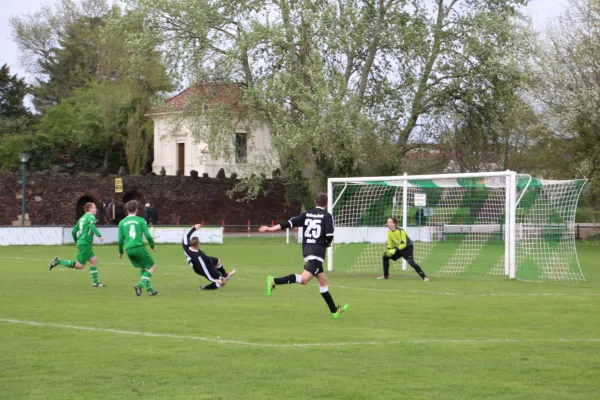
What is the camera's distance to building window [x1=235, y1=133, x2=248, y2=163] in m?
47.6

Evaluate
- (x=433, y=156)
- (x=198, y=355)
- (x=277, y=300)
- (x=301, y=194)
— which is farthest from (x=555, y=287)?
(x=433, y=156)

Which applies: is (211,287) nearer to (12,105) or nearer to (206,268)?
(206,268)

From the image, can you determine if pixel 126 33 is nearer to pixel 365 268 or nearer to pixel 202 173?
pixel 202 173

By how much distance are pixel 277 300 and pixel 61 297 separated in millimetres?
4157

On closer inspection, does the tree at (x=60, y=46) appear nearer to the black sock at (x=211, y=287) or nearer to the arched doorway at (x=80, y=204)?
the arched doorway at (x=80, y=204)

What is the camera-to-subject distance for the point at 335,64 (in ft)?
145

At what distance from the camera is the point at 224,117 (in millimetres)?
44656

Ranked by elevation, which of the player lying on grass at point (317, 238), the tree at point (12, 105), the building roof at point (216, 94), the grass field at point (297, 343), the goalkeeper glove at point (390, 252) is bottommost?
the grass field at point (297, 343)

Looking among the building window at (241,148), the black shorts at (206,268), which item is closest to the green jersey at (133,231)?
the black shorts at (206,268)

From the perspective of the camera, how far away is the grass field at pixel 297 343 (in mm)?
8445

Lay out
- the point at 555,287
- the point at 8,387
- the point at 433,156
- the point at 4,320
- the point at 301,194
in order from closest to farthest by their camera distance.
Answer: the point at 8,387, the point at 4,320, the point at 555,287, the point at 301,194, the point at 433,156

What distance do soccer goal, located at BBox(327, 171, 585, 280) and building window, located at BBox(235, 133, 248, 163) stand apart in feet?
34.4

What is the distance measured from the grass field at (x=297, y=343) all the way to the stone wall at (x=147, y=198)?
1315 inches

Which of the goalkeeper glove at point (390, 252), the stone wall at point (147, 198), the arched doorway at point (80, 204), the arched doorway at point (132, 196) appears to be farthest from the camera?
the arched doorway at point (132, 196)
